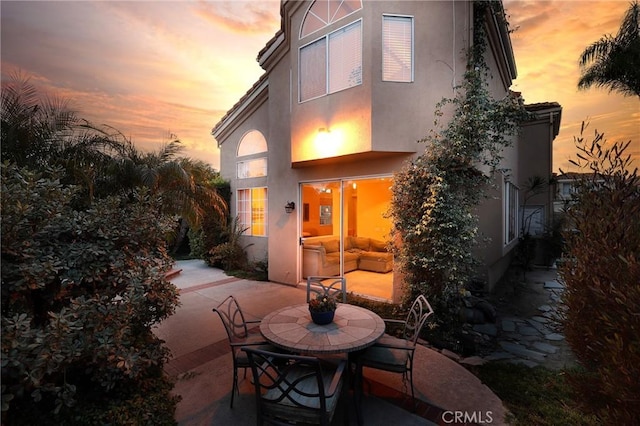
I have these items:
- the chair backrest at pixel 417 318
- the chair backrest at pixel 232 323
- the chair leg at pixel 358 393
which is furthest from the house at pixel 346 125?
the chair backrest at pixel 232 323

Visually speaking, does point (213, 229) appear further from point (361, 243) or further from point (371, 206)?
point (371, 206)

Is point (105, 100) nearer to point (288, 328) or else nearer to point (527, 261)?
point (288, 328)

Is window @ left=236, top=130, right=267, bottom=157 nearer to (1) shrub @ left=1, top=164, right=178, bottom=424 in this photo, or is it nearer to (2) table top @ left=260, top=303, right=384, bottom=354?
(1) shrub @ left=1, top=164, right=178, bottom=424

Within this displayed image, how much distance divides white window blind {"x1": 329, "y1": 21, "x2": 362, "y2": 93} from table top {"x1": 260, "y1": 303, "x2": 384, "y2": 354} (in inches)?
212

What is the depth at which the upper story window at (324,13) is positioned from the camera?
22.5ft

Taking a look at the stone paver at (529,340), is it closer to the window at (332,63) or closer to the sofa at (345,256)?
the sofa at (345,256)

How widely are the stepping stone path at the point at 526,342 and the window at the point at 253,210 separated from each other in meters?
8.18

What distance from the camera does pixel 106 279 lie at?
9.70ft

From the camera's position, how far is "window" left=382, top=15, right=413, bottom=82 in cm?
655

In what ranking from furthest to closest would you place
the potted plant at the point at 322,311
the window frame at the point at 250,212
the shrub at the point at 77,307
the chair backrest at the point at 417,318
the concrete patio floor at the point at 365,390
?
1. the window frame at the point at 250,212
2. the potted plant at the point at 322,311
3. the chair backrest at the point at 417,318
4. the concrete patio floor at the point at 365,390
5. the shrub at the point at 77,307

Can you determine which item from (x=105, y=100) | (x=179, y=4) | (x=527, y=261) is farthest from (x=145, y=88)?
(x=527, y=261)

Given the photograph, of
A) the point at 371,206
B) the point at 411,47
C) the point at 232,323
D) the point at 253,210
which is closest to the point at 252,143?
the point at 253,210

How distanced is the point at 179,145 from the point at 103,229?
5843mm

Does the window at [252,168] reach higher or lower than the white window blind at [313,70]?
lower
